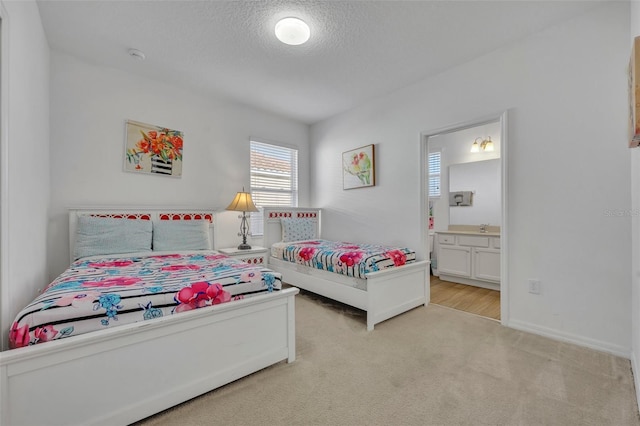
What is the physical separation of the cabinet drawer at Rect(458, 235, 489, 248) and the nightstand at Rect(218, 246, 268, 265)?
2851 millimetres

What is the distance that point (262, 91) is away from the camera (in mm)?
3461

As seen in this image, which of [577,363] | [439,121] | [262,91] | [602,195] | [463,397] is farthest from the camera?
[262,91]

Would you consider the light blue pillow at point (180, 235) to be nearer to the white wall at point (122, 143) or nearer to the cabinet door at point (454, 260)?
the white wall at point (122, 143)

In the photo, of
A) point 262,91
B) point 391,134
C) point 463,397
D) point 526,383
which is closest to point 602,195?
point 526,383

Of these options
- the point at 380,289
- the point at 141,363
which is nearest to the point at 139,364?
the point at 141,363

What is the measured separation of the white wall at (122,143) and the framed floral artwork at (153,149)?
0.07 m

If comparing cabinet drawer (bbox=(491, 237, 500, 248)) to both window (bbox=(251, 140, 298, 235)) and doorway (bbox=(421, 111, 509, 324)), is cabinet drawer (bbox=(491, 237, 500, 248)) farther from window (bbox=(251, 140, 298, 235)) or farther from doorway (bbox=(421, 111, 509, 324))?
window (bbox=(251, 140, 298, 235))

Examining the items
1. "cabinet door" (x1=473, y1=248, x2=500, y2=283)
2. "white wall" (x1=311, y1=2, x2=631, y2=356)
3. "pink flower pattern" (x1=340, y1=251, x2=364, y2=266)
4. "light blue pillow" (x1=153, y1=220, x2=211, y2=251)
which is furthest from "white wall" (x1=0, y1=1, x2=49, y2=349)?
"cabinet door" (x1=473, y1=248, x2=500, y2=283)

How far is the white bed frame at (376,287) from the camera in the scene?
2469 mm

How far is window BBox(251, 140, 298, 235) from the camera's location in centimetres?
409

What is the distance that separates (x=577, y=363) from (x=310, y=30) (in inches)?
128

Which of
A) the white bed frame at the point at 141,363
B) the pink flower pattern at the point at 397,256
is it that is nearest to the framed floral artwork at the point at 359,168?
the pink flower pattern at the point at 397,256

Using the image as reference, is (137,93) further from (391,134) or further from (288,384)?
→ (288,384)

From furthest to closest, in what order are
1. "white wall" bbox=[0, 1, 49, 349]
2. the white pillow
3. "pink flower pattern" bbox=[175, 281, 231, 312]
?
the white pillow → "pink flower pattern" bbox=[175, 281, 231, 312] → "white wall" bbox=[0, 1, 49, 349]
